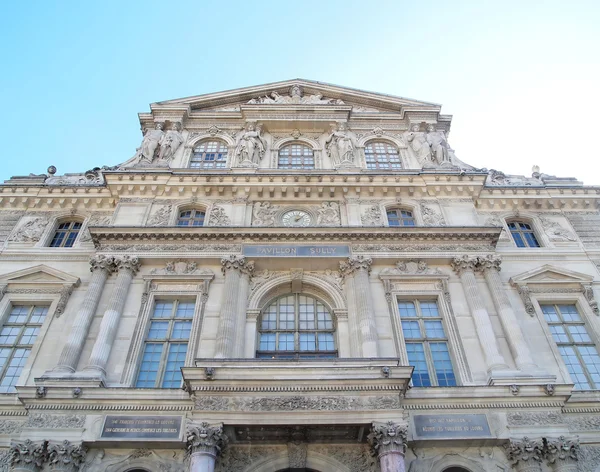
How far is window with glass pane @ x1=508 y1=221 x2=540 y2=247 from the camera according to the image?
22.9m

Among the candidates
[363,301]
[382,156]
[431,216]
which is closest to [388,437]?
[363,301]

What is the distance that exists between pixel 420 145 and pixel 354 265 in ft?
31.2

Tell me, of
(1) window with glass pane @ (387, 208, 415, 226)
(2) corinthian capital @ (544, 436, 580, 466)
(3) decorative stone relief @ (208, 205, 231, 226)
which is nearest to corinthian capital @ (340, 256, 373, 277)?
(1) window with glass pane @ (387, 208, 415, 226)

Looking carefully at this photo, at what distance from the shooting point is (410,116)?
1104 inches

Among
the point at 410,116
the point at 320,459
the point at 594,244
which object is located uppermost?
→ the point at 410,116

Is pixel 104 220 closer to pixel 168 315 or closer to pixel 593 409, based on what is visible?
pixel 168 315

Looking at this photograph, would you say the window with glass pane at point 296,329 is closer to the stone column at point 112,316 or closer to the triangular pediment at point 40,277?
the stone column at point 112,316

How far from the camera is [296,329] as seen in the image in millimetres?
19469

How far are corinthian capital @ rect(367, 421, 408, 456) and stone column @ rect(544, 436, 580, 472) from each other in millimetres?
4644

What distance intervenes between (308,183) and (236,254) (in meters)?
5.18

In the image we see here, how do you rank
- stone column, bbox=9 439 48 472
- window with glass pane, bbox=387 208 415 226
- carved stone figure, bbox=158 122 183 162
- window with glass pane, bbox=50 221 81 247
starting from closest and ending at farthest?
stone column, bbox=9 439 48 472 < window with glass pane, bbox=50 221 81 247 < window with glass pane, bbox=387 208 415 226 < carved stone figure, bbox=158 122 183 162

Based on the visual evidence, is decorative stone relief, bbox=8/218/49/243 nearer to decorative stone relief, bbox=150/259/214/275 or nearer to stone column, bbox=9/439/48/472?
decorative stone relief, bbox=150/259/214/275

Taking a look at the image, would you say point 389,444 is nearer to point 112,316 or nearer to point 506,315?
point 506,315

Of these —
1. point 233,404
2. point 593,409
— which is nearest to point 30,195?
point 233,404
